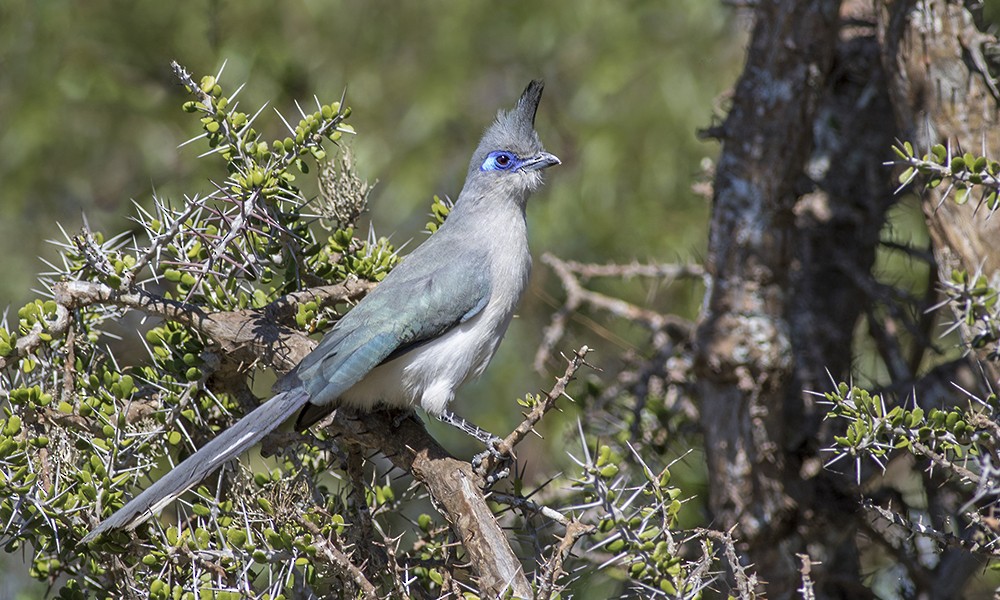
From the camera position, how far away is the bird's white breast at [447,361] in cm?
348

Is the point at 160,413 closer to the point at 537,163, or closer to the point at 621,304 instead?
the point at 537,163

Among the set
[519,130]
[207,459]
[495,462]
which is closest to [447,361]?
[495,462]

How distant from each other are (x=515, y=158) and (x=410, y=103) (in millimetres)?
A: 2518

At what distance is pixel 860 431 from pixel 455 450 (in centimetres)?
392

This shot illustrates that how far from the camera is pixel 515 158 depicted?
4137 mm

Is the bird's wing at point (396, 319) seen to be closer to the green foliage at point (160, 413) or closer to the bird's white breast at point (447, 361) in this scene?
the bird's white breast at point (447, 361)

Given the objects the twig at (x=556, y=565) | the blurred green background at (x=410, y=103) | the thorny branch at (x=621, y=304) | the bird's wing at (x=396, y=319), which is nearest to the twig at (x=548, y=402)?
the twig at (x=556, y=565)

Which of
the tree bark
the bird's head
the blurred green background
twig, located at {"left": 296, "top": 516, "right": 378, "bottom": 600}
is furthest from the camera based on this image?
the blurred green background

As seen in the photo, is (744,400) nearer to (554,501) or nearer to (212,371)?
(554,501)

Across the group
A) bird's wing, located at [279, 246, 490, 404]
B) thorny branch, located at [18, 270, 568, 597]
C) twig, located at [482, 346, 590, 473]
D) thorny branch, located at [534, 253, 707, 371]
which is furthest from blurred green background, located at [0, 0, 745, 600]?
twig, located at [482, 346, 590, 473]

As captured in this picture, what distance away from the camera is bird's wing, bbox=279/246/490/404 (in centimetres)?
317

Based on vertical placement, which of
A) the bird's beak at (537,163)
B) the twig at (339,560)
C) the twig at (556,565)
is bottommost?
the twig at (339,560)

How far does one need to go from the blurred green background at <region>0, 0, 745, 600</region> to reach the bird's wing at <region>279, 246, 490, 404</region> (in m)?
2.18

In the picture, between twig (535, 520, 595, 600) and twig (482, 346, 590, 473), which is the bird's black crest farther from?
twig (535, 520, 595, 600)
